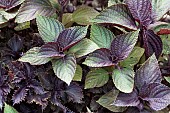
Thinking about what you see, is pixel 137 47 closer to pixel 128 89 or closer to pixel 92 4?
pixel 128 89

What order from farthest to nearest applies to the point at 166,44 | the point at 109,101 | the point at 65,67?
the point at 166,44 → the point at 109,101 → the point at 65,67

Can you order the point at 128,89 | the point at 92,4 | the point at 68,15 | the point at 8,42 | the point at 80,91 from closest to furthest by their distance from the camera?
the point at 128,89
the point at 80,91
the point at 8,42
the point at 68,15
the point at 92,4

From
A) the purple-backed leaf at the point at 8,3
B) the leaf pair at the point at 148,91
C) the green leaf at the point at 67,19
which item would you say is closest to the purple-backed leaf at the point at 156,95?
the leaf pair at the point at 148,91

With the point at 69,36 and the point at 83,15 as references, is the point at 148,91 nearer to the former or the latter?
the point at 69,36

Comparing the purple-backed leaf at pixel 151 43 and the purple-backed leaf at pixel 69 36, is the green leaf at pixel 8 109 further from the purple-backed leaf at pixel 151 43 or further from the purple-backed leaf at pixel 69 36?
the purple-backed leaf at pixel 151 43

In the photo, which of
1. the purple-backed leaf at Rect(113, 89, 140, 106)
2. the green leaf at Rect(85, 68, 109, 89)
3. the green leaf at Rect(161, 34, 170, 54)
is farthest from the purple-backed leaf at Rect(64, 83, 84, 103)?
the green leaf at Rect(161, 34, 170, 54)

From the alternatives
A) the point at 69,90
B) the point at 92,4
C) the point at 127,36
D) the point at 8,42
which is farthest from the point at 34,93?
the point at 92,4

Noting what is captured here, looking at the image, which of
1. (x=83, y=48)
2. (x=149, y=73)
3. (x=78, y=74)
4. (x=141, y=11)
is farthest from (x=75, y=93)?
(x=141, y=11)

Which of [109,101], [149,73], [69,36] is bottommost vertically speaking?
[109,101]
